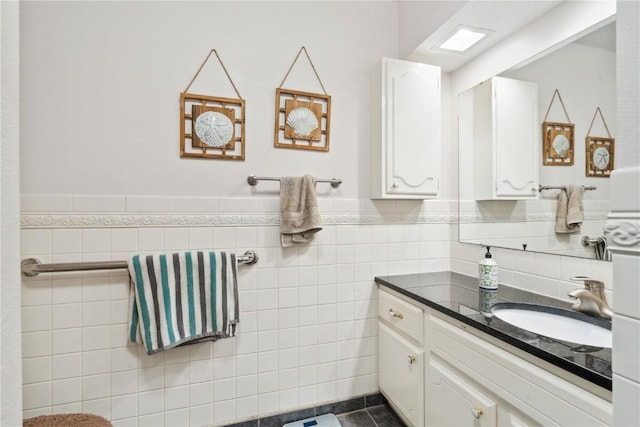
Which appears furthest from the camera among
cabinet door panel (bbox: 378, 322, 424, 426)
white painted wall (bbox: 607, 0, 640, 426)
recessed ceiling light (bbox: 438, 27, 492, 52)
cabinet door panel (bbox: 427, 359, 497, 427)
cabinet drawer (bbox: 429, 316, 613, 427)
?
recessed ceiling light (bbox: 438, 27, 492, 52)

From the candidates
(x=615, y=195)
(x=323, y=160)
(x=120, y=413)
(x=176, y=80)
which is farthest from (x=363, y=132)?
(x=120, y=413)

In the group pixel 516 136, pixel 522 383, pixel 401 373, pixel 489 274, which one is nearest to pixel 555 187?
pixel 516 136

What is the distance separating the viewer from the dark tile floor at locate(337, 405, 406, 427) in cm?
168

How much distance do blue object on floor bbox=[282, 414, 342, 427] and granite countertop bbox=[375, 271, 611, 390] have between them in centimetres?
76

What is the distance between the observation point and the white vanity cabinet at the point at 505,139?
1.46 m

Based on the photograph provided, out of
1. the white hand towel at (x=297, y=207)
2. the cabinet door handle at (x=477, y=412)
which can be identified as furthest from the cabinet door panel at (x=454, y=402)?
the white hand towel at (x=297, y=207)

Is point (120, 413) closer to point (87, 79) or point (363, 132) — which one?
point (87, 79)

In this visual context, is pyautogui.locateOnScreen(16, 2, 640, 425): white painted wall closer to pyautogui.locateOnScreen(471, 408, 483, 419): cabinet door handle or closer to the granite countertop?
the granite countertop

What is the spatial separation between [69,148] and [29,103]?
228 mm

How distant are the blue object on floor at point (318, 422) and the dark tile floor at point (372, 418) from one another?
2.2 inches

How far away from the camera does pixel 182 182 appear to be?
5.00 feet

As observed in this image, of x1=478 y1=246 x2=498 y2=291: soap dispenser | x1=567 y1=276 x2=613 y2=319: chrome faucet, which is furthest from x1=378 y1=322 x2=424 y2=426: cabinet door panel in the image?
x1=567 y1=276 x2=613 y2=319: chrome faucet

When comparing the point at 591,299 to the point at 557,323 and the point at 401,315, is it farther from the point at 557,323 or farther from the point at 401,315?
the point at 401,315

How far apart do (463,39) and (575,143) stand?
2.59 ft
